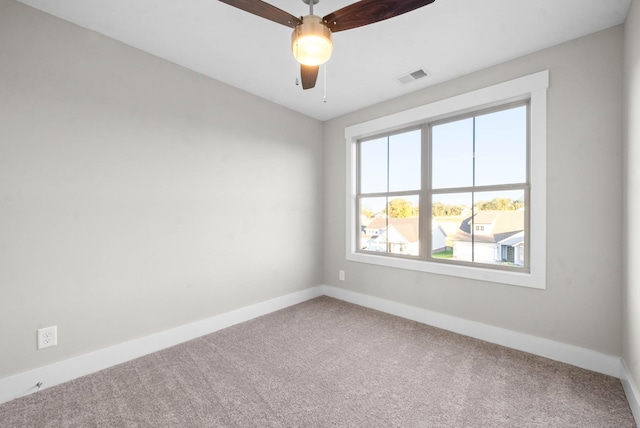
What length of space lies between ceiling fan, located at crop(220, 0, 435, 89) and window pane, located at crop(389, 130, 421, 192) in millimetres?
1945

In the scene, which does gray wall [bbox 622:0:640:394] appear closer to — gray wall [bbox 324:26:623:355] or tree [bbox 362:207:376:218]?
gray wall [bbox 324:26:623:355]

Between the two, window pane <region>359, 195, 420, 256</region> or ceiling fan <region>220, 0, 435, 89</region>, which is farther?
window pane <region>359, 195, 420, 256</region>

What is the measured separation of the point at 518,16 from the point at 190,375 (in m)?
3.57

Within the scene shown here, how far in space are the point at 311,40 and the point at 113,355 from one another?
9.03ft

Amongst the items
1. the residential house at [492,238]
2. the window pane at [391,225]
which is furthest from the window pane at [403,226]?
the residential house at [492,238]

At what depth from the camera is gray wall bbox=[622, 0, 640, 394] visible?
1706 millimetres

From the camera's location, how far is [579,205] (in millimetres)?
2227

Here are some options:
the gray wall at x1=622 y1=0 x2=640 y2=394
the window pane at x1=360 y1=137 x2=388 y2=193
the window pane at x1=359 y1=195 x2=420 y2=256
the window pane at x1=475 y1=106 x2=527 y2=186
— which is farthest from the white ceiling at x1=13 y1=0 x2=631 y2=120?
the window pane at x1=359 y1=195 x2=420 y2=256

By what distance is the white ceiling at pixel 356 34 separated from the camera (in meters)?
1.92

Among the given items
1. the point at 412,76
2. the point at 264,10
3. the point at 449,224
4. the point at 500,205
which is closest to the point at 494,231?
the point at 500,205

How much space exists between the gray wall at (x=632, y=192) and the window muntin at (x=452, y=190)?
68cm

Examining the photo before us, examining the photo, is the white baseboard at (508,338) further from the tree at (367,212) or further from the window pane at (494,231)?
the tree at (367,212)

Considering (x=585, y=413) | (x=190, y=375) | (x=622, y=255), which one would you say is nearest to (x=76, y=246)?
(x=190, y=375)

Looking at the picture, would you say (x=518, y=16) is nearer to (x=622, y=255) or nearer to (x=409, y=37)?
(x=409, y=37)
